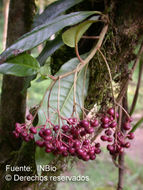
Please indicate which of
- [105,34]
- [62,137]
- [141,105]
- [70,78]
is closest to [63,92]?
[70,78]

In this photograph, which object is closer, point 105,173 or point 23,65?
point 23,65

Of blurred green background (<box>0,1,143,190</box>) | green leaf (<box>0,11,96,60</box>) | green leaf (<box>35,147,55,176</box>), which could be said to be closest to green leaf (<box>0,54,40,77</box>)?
green leaf (<box>0,11,96,60</box>)

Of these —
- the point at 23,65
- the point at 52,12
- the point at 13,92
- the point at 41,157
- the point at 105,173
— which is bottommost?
the point at 105,173

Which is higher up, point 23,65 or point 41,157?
point 23,65

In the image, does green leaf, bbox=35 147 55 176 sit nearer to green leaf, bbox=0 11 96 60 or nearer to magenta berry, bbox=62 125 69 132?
magenta berry, bbox=62 125 69 132

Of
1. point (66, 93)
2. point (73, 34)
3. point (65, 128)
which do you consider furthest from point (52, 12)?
point (65, 128)

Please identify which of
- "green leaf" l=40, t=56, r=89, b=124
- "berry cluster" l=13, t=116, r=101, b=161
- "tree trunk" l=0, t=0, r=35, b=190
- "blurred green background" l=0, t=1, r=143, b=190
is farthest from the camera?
"blurred green background" l=0, t=1, r=143, b=190

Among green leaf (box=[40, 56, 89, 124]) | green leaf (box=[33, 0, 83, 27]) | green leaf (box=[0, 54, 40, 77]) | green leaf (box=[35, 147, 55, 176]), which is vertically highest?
green leaf (box=[33, 0, 83, 27])

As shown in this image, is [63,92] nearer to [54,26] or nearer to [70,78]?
[70,78]

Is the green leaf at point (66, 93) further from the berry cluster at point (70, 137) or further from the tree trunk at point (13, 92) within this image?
the tree trunk at point (13, 92)

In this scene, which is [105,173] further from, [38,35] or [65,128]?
[38,35]

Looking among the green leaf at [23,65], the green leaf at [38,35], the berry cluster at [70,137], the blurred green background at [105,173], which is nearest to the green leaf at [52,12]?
the green leaf at [38,35]

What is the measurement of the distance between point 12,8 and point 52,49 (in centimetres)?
33

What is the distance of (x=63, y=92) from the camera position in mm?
718
